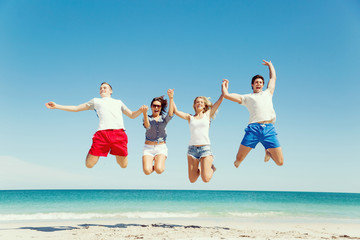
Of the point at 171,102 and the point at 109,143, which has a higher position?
the point at 171,102

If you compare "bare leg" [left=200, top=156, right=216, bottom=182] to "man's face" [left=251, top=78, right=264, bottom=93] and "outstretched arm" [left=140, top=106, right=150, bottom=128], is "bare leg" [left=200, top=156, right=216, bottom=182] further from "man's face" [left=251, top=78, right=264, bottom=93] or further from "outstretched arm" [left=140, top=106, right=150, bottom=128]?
"man's face" [left=251, top=78, right=264, bottom=93]

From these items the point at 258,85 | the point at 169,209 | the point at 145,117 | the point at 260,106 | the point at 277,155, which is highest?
the point at 258,85

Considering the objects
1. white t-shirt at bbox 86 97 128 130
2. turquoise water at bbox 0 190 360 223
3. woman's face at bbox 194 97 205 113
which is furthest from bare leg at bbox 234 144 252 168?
turquoise water at bbox 0 190 360 223

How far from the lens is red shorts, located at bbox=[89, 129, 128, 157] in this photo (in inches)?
284

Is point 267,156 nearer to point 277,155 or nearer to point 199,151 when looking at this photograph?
point 277,155

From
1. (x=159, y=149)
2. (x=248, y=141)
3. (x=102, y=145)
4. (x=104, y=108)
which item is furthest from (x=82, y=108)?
(x=248, y=141)

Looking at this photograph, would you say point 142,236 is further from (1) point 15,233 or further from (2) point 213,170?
(1) point 15,233

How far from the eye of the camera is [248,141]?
734 cm

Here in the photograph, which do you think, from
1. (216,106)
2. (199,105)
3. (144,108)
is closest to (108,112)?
(144,108)

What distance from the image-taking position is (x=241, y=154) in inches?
295

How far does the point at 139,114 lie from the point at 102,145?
44.3 inches

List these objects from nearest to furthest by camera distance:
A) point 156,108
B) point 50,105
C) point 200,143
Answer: point 50,105
point 200,143
point 156,108

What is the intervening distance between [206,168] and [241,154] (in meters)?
0.92

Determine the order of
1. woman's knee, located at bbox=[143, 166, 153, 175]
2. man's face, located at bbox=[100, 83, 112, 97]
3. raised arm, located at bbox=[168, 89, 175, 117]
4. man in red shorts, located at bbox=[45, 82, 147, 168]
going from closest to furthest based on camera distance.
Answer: man in red shorts, located at bbox=[45, 82, 147, 168], raised arm, located at bbox=[168, 89, 175, 117], woman's knee, located at bbox=[143, 166, 153, 175], man's face, located at bbox=[100, 83, 112, 97]
